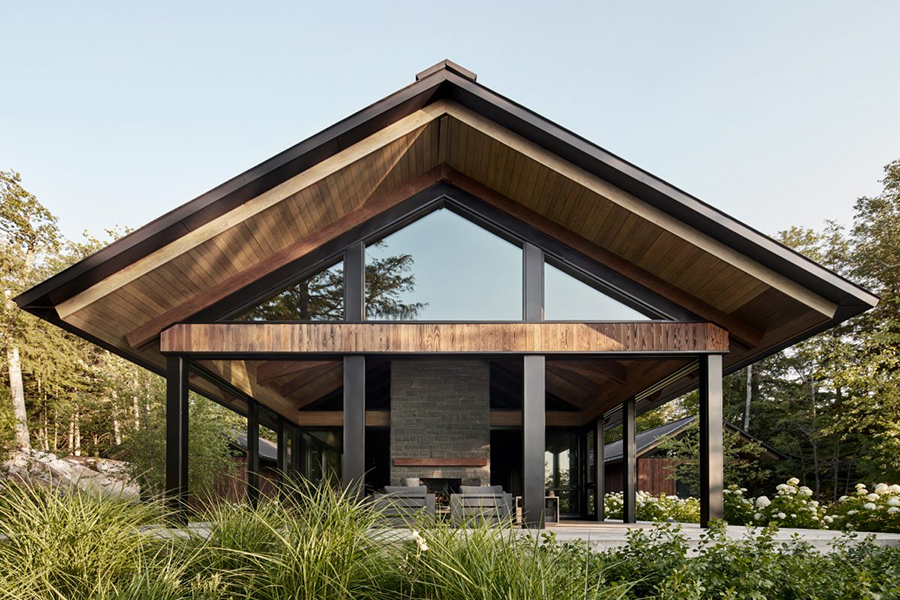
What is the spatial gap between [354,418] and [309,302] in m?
1.46

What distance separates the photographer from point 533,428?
7.88 m

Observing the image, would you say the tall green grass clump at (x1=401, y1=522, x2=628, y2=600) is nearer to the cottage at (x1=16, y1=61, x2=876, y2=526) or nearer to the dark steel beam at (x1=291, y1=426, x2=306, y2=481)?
the cottage at (x1=16, y1=61, x2=876, y2=526)

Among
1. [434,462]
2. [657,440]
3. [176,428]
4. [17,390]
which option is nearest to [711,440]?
[434,462]

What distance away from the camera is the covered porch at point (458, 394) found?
25.8 feet

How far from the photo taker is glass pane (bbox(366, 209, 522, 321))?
8047 millimetres

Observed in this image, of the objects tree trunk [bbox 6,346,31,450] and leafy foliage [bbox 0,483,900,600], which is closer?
leafy foliage [bbox 0,483,900,600]

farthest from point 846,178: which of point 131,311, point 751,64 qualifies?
point 131,311

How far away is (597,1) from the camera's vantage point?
1645cm

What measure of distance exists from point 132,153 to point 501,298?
27547 mm

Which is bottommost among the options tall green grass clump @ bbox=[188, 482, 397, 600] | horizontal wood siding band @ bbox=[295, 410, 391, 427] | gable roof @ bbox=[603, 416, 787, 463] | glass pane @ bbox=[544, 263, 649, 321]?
gable roof @ bbox=[603, 416, 787, 463]

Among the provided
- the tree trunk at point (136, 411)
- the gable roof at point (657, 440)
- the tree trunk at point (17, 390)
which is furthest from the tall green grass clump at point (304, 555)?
the tree trunk at point (17, 390)

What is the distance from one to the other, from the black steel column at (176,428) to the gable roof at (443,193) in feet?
1.73

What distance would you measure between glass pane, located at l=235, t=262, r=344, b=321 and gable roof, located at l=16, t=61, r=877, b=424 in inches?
10.1

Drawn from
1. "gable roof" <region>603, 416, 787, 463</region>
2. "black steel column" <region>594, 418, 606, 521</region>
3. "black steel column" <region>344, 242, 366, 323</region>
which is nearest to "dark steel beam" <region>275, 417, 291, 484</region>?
"black steel column" <region>344, 242, 366, 323</region>
